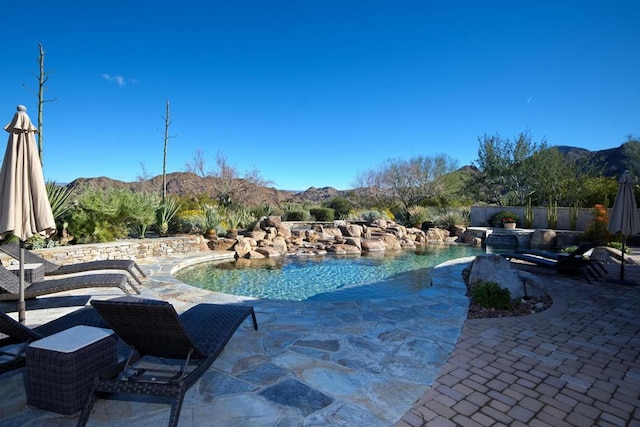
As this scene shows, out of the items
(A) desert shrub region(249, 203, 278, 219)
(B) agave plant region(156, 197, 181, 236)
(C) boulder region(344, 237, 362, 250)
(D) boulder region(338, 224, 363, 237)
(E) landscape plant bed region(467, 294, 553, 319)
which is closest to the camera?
(E) landscape plant bed region(467, 294, 553, 319)

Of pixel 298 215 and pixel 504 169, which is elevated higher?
pixel 504 169

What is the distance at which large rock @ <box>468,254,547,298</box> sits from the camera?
4.69 m

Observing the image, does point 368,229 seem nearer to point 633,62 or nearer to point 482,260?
point 482,260

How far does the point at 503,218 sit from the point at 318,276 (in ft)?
42.5

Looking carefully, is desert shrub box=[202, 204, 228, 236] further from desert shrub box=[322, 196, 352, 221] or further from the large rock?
desert shrub box=[322, 196, 352, 221]

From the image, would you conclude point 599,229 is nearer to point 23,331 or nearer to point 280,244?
point 280,244

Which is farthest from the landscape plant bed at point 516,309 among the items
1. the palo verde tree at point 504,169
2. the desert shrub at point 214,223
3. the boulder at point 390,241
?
the palo verde tree at point 504,169

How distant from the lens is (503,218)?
16.2 metres

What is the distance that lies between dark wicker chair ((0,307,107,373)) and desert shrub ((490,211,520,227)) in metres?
17.5

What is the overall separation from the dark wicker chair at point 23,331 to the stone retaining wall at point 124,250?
4023mm

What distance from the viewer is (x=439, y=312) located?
A: 12.9 feet

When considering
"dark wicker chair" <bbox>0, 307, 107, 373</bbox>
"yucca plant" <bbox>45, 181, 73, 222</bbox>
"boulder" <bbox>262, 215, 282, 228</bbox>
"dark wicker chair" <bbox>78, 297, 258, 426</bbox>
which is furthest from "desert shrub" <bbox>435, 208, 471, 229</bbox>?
"dark wicker chair" <bbox>0, 307, 107, 373</bbox>

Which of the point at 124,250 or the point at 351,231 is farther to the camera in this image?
the point at 351,231

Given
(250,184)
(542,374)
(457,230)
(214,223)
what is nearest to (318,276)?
(214,223)
